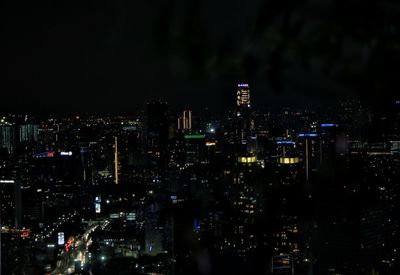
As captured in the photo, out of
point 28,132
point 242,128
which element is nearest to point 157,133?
point 28,132

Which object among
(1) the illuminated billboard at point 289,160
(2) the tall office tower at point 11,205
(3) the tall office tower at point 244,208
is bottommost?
(2) the tall office tower at point 11,205

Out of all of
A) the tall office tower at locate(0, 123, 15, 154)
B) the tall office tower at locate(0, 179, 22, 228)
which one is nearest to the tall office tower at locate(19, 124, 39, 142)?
the tall office tower at locate(0, 123, 15, 154)

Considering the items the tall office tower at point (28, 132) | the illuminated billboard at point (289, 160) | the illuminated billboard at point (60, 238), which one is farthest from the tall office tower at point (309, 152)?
the illuminated billboard at point (60, 238)

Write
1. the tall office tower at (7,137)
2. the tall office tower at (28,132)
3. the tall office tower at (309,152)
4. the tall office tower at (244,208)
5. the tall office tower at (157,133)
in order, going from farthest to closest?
the tall office tower at (28,132)
the tall office tower at (157,133)
the tall office tower at (7,137)
the tall office tower at (309,152)
the tall office tower at (244,208)

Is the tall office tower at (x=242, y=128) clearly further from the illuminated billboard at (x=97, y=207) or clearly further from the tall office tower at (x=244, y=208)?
the illuminated billboard at (x=97, y=207)

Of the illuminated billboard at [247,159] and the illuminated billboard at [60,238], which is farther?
the illuminated billboard at [60,238]

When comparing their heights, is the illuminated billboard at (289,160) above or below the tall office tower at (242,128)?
below

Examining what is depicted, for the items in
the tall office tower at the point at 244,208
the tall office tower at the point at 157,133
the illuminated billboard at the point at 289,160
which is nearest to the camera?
the tall office tower at the point at 244,208
